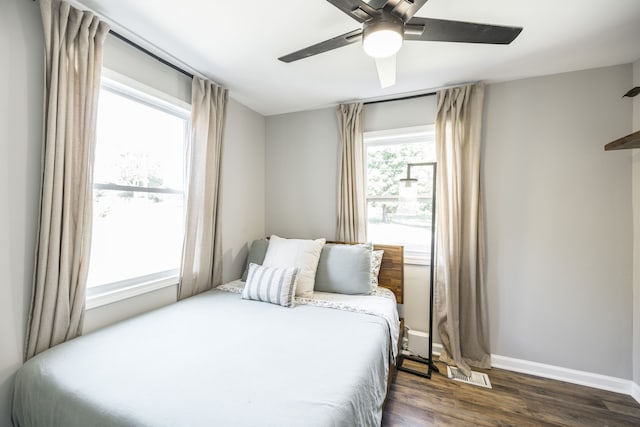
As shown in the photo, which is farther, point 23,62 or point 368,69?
point 368,69

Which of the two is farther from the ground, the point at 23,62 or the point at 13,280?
the point at 23,62

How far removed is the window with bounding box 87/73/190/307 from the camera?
172 centimetres

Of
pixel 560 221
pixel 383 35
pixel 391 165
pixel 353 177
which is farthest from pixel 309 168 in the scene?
pixel 560 221

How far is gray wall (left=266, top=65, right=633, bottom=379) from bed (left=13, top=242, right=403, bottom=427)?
1.32 metres

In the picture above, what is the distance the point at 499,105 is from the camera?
2326mm

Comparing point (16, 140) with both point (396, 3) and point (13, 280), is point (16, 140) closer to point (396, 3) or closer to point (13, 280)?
point (13, 280)

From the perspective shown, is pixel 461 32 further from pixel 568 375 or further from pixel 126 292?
pixel 568 375

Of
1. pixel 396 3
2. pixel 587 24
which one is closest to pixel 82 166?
pixel 396 3

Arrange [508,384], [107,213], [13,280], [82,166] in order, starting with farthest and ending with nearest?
1. [508,384]
2. [107,213]
3. [82,166]
4. [13,280]

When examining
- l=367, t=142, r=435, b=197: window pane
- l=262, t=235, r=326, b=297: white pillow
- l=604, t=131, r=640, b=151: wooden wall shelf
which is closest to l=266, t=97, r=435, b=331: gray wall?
l=367, t=142, r=435, b=197: window pane

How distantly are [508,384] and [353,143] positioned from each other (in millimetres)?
2529

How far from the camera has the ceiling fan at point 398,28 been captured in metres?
1.10

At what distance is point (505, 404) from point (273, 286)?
1.90m

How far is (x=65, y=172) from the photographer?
143 cm
